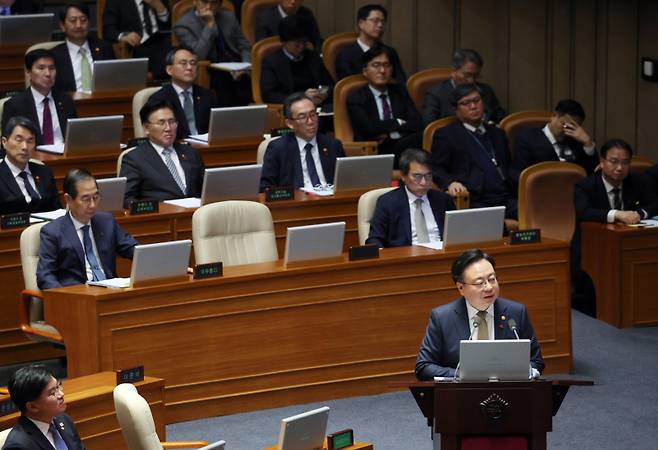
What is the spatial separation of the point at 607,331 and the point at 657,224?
66 centimetres

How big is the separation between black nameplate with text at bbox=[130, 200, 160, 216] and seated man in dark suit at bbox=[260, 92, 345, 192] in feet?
3.26

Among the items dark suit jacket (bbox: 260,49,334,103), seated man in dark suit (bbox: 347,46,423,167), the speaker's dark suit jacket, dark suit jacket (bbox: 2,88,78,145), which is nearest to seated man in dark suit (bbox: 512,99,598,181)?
seated man in dark suit (bbox: 347,46,423,167)

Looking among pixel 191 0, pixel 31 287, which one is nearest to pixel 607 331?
pixel 31 287

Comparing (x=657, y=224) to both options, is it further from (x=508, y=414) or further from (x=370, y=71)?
(x=508, y=414)

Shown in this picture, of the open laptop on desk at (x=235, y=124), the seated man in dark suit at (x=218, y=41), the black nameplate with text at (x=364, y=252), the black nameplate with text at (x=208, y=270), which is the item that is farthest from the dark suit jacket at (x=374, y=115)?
the black nameplate with text at (x=208, y=270)

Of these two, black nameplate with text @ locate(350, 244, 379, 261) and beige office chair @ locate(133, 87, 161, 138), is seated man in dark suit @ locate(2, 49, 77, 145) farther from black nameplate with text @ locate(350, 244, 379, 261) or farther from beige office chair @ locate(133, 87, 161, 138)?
black nameplate with text @ locate(350, 244, 379, 261)

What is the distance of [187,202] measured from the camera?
814cm

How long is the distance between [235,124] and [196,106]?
0.56 metres

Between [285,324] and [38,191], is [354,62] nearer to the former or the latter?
[38,191]

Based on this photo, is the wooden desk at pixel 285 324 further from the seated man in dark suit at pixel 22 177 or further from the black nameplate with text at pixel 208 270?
the seated man in dark suit at pixel 22 177

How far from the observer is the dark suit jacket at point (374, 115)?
980 centimetres

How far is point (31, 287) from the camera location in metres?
7.05

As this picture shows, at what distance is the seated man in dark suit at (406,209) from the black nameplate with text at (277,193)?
71 cm

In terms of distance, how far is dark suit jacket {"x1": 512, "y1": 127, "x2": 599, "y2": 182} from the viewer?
30.3 feet
